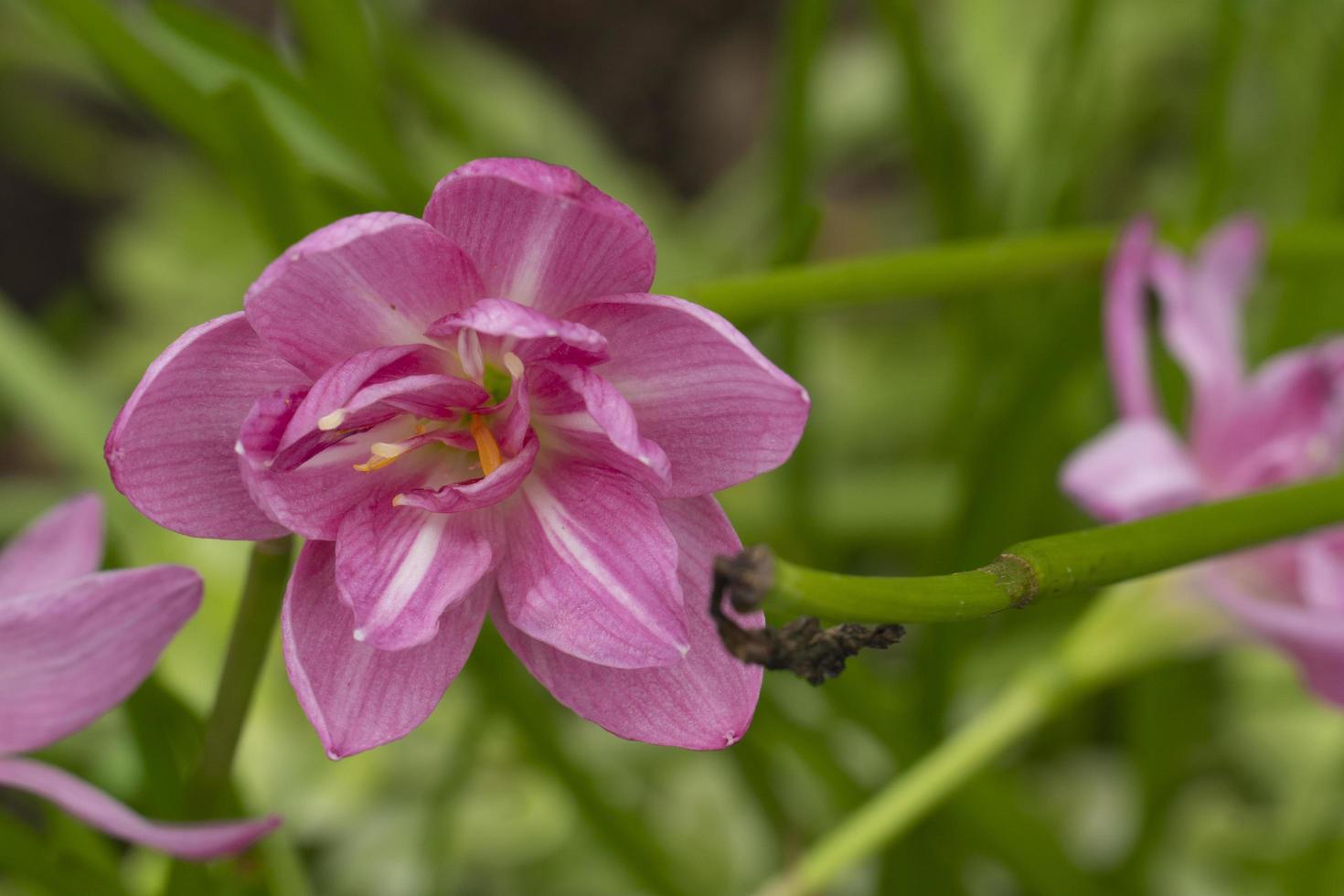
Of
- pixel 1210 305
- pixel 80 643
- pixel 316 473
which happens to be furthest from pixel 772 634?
pixel 1210 305

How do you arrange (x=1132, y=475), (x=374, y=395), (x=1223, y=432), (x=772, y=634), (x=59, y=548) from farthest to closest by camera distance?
(x=1223, y=432) < (x=1132, y=475) < (x=59, y=548) < (x=374, y=395) < (x=772, y=634)

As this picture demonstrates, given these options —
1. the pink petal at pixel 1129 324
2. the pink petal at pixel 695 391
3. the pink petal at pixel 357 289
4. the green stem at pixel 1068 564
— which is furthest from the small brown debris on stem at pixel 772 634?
the pink petal at pixel 1129 324

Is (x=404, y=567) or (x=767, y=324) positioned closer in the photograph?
(x=404, y=567)

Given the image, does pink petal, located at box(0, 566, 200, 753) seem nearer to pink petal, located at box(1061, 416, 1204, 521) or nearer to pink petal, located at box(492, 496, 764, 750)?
pink petal, located at box(492, 496, 764, 750)

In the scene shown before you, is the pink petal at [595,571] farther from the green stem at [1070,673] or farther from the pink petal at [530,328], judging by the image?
the green stem at [1070,673]

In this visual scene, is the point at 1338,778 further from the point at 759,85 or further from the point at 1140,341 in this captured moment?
the point at 759,85

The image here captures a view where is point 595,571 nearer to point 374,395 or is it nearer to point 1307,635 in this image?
point 374,395
